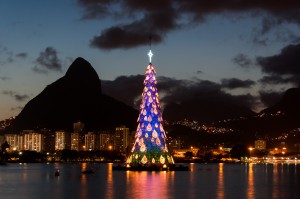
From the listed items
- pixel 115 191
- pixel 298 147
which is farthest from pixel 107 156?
pixel 115 191

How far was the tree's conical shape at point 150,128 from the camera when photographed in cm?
6675

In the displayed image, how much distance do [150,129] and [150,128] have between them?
0.37 feet

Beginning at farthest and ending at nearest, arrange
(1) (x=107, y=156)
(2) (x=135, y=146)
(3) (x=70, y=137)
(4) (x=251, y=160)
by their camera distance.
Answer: (3) (x=70, y=137), (4) (x=251, y=160), (1) (x=107, y=156), (2) (x=135, y=146)

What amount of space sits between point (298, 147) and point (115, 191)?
161 meters

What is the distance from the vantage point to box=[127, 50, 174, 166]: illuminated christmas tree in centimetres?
6675

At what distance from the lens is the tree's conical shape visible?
6675 cm

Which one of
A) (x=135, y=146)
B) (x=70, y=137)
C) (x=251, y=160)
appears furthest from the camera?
(x=70, y=137)

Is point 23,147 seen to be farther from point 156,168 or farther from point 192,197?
point 192,197

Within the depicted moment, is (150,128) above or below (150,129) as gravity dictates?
above

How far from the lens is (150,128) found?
2628 inches

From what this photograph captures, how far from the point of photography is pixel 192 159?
17525cm

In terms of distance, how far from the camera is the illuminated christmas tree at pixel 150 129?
219ft

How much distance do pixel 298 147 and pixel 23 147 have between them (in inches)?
3538

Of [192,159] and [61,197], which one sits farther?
[192,159]
